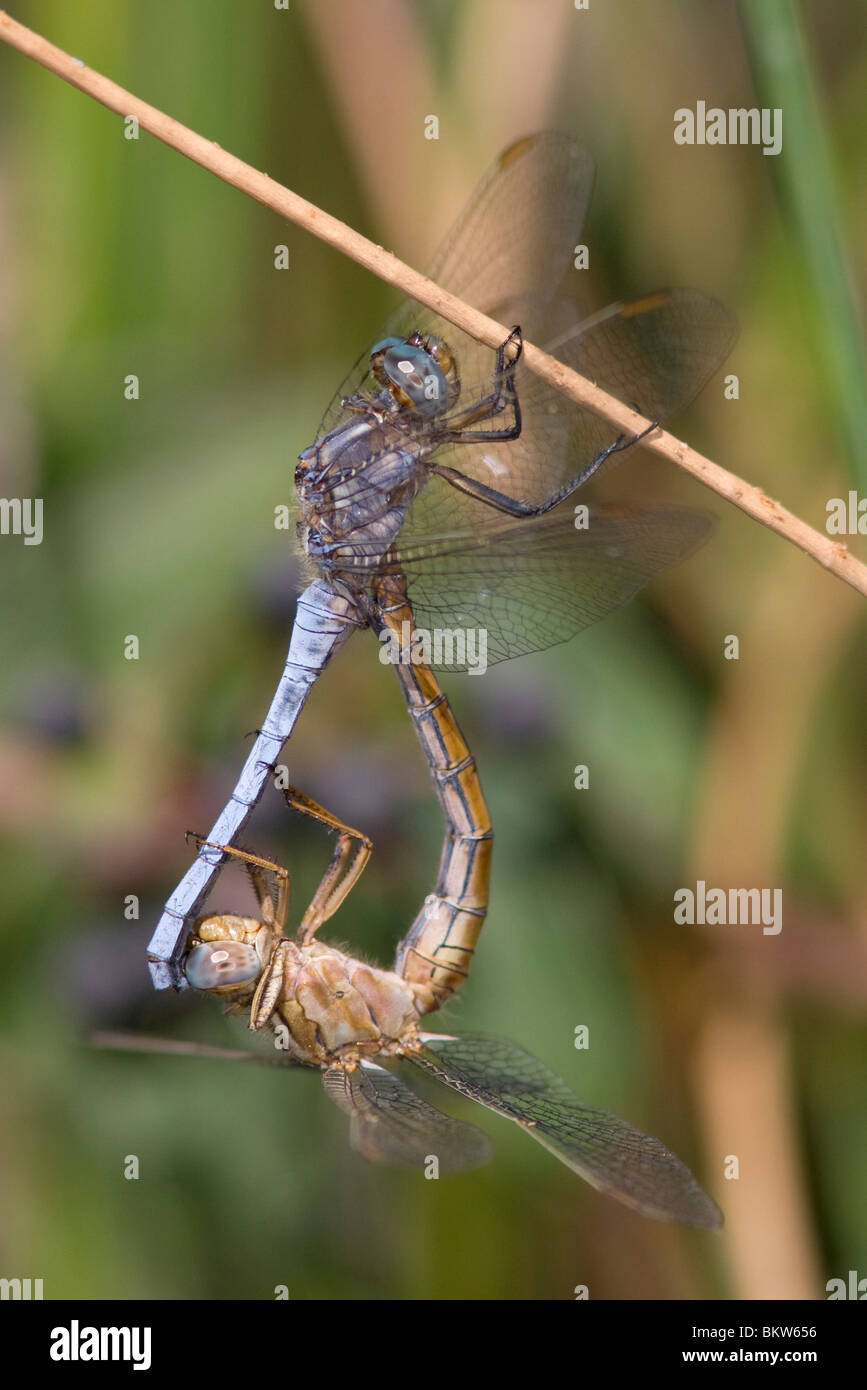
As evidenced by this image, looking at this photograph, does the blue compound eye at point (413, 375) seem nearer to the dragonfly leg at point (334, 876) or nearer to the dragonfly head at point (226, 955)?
the dragonfly leg at point (334, 876)

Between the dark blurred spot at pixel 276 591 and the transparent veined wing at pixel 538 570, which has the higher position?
the dark blurred spot at pixel 276 591

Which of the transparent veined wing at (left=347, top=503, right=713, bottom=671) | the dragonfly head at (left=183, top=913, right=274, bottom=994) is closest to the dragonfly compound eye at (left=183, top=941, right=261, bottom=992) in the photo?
the dragonfly head at (left=183, top=913, right=274, bottom=994)

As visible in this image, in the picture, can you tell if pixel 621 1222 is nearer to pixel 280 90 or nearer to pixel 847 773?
pixel 847 773

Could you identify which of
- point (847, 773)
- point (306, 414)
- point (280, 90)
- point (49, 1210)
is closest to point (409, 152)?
point (280, 90)

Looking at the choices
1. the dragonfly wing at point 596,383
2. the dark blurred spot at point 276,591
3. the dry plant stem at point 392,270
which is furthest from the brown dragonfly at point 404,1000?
the dark blurred spot at point 276,591

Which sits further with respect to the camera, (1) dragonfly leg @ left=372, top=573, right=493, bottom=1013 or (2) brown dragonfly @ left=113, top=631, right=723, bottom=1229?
(1) dragonfly leg @ left=372, top=573, right=493, bottom=1013

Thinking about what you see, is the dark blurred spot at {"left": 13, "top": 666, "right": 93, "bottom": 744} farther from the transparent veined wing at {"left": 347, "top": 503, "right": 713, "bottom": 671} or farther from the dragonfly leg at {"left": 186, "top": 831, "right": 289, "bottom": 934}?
the transparent veined wing at {"left": 347, "top": 503, "right": 713, "bottom": 671}
